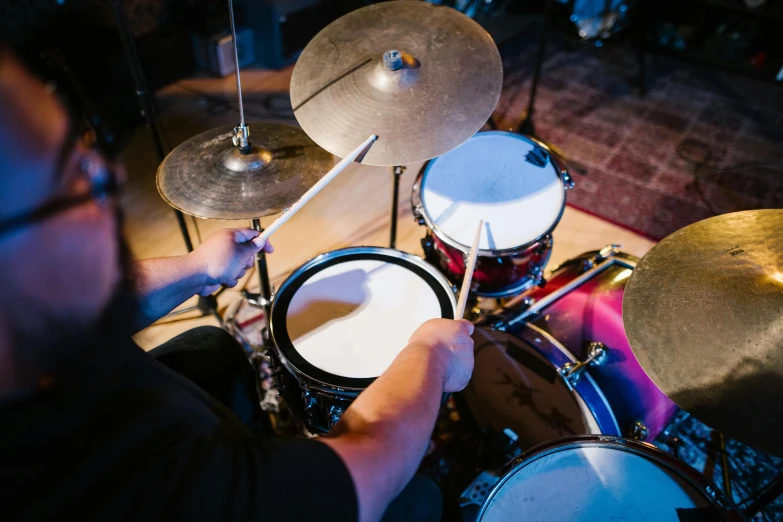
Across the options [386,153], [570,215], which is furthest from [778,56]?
[386,153]

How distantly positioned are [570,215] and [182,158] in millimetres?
2008

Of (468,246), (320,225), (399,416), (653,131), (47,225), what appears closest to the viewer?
(47,225)

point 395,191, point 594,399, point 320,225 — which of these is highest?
point 395,191

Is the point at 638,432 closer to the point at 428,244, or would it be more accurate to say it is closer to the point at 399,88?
the point at 428,244

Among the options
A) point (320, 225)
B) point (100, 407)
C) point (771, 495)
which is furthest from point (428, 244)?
point (100, 407)

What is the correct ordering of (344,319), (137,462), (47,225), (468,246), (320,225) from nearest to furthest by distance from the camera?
(47,225), (137,462), (344,319), (468,246), (320,225)

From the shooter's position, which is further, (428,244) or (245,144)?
(428,244)

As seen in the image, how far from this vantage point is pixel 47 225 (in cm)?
47

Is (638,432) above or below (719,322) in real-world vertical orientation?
below

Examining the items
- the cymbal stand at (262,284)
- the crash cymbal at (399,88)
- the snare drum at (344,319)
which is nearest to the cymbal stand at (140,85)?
the cymbal stand at (262,284)

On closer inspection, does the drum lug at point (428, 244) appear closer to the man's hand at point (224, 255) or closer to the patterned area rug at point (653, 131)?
the man's hand at point (224, 255)

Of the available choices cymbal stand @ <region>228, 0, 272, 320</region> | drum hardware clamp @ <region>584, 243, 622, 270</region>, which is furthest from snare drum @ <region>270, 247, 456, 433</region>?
drum hardware clamp @ <region>584, 243, 622, 270</region>

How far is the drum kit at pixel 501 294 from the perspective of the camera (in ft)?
3.16

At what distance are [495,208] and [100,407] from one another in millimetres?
1316
